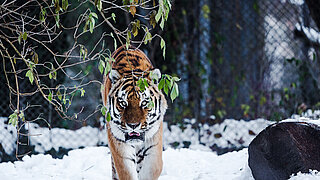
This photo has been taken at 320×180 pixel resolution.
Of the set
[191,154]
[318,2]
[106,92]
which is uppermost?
[318,2]

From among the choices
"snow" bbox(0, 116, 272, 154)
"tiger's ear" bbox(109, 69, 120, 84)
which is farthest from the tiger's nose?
"snow" bbox(0, 116, 272, 154)

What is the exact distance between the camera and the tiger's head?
308 cm

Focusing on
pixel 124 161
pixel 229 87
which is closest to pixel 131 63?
pixel 124 161

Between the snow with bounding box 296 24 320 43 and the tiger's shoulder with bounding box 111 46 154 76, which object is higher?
the snow with bounding box 296 24 320 43

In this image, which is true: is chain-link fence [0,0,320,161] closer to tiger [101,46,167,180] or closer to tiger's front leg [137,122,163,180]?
tiger [101,46,167,180]

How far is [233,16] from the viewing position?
6.73 metres

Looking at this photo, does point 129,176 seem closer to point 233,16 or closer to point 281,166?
point 281,166

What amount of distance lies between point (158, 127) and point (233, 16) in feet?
12.9

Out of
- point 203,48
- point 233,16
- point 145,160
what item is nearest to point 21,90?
point 145,160

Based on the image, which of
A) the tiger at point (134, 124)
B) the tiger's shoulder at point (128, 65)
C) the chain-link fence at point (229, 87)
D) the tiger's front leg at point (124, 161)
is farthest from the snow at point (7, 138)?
the tiger's front leg at point (124, 161)

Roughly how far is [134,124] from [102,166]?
1523mm

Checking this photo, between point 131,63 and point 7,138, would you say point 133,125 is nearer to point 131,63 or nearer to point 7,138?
point 131,63

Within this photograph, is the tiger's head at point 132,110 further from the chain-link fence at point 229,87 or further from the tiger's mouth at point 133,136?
the chain-link fence at point 229,87

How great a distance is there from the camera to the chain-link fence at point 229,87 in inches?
211
